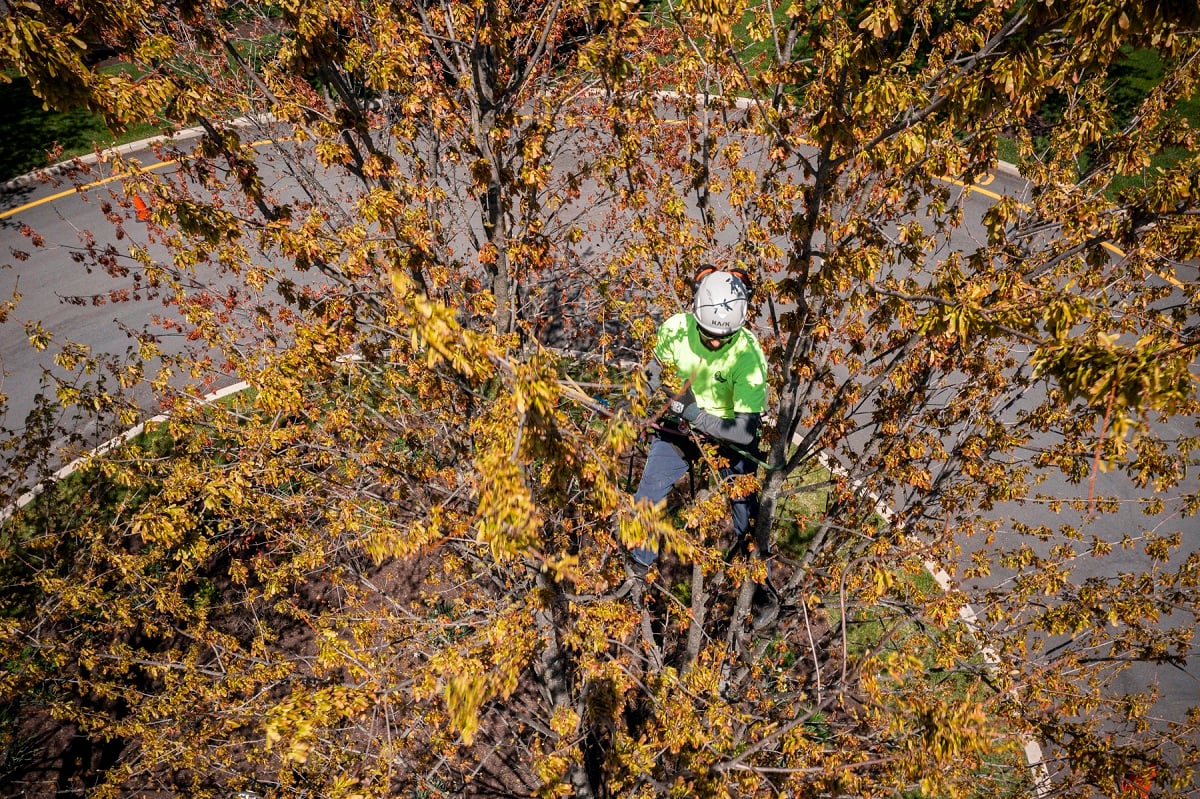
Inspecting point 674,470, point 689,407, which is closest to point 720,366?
point 689,407

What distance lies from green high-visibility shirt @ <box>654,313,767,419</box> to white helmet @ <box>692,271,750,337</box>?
39 cm

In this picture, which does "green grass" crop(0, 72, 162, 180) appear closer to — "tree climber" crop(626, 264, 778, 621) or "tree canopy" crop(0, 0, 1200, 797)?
"tree canopy" crop(0, 0, 1200, 797)

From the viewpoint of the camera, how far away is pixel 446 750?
4.36 m

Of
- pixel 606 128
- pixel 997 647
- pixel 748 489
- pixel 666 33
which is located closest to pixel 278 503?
pixel 748 489

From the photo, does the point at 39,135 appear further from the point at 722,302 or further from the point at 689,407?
the point at 722,302

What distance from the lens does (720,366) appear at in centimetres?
540

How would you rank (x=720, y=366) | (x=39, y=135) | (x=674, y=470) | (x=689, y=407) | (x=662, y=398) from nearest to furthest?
(x=662, y=398) → (x=689, y=407) → (x=720, y=366) → (x=674, y=470) → (x=39, y=135)

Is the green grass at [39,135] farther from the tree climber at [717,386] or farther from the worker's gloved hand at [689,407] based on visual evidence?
the worker's gloved hand at [689,407]

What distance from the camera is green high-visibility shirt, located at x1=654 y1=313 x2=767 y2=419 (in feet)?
17.4

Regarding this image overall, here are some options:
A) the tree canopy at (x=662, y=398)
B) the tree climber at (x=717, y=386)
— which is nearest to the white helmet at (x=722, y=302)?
the tree climber at (x=717, y=386)

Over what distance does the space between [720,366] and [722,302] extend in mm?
806

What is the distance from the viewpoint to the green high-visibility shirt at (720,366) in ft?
17.4

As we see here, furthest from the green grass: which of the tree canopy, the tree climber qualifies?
the tree climber

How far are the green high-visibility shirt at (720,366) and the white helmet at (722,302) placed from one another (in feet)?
1.28
